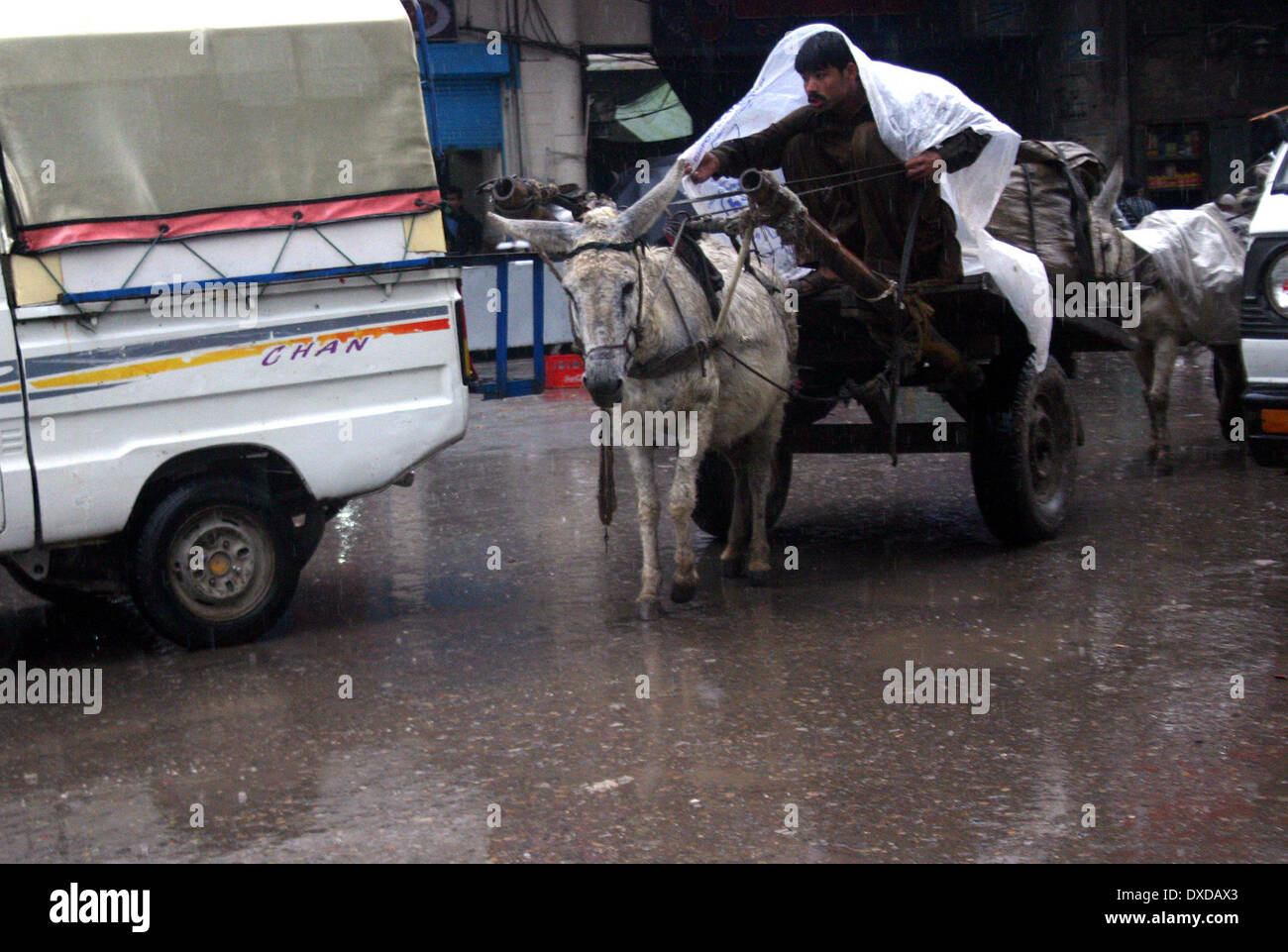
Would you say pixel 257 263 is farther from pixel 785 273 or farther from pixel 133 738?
pixel 785 273

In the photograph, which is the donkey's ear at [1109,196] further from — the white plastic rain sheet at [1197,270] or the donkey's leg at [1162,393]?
the donkey's leg at [1162,393]

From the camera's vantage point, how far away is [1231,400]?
10.9m

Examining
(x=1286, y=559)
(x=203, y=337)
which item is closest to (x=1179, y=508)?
(x=1286, y=559)

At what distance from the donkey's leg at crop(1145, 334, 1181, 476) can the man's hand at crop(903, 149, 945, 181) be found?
153 inches

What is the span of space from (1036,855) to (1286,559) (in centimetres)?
410

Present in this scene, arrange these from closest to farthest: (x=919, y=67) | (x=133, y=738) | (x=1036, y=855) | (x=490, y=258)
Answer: (x=1036, y=855), (x=133, y=738), (x=490, y=258), (x=919, y=67)

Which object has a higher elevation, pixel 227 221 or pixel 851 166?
pixel 851 166

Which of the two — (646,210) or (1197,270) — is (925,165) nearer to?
(646,210)

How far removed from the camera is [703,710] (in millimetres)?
5801

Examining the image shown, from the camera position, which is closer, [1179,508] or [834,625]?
[834,625]

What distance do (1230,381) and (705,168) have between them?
17.0 feet

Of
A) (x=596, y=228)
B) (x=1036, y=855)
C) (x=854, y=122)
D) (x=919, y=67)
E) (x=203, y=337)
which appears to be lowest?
(x=1036, y=855)

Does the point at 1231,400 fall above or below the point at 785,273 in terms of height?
below

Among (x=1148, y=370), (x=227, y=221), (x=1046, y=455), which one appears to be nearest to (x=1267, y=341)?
(x=1046, y=455)
